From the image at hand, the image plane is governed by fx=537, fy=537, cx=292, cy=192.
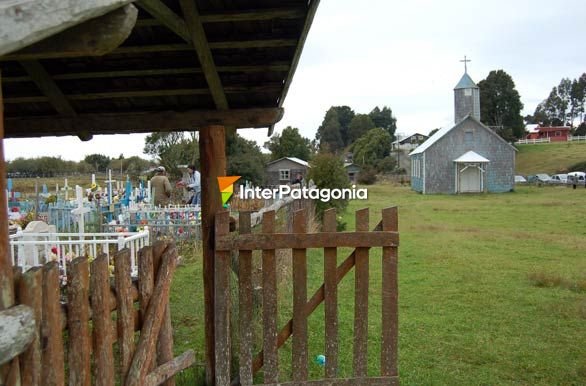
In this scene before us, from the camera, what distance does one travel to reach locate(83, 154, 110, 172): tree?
176ft

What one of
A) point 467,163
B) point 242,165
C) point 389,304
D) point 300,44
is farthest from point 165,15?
point 467,163

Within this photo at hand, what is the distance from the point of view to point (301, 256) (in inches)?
160

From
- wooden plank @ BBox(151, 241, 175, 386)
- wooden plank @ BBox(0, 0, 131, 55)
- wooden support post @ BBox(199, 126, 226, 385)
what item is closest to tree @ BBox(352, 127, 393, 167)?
wooden support post @ BBox(199, 126, 226, 385)

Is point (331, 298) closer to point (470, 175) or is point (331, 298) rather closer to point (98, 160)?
point (470, 175)

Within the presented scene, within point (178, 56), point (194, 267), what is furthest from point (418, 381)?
point (194, 267)

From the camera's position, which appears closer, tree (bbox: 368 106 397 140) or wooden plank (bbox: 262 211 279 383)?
wooden plank (bbox: 262 211 279 383)

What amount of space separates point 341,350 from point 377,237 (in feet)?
7.91

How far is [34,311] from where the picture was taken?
250 cm

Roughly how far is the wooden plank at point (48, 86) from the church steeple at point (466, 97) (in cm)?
4396

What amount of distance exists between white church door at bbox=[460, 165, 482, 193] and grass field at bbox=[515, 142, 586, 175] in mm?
18547

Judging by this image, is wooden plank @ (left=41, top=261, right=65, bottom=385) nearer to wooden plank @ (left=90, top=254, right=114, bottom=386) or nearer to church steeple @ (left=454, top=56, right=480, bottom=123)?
wooden plank @ (left=90, top=254, right=114, bottom=386)

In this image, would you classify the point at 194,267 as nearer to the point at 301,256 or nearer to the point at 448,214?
the point at 301,256

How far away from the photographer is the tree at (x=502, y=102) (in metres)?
59.3

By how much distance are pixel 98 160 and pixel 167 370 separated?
178 feet
